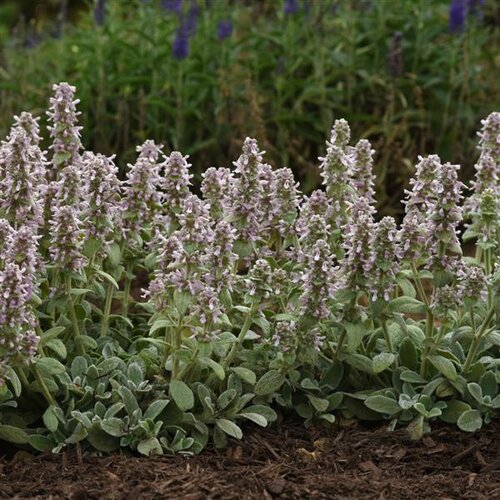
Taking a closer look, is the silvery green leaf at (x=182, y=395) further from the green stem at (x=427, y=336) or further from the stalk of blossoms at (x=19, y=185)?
the green stem at (x=427, y=336)

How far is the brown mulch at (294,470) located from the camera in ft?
11.1

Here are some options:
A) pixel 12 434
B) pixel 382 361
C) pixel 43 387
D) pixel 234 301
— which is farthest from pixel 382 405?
pixel 12 434

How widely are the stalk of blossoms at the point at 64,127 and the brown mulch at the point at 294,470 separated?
1150 millimetres

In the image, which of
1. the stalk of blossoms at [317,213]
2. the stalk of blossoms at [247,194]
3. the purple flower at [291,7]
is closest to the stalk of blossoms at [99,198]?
the stalk of blossoms at [247,194]

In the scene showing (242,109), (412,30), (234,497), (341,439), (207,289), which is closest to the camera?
(234,497)

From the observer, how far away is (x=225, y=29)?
23.4 ft

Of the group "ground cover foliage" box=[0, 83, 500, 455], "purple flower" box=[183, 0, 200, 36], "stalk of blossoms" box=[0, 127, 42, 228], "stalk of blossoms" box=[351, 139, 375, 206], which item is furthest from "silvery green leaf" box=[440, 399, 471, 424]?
"purple flower" box=[183, 0, 200, 36]

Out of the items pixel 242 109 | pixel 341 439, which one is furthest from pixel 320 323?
pixel 242 109

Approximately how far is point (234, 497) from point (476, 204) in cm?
147

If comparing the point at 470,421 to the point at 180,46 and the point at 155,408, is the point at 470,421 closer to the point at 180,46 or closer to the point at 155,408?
the point at 155,408

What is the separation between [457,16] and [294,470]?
440 cm

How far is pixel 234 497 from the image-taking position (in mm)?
3346

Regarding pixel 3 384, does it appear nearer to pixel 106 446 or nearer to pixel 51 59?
pixel 106 446

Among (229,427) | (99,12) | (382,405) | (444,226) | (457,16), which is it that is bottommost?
(229,427)
